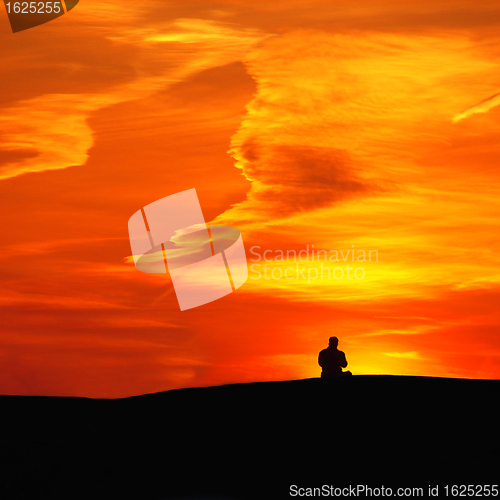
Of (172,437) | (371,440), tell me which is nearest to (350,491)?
(371,440)

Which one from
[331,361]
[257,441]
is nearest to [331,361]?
[331,361]

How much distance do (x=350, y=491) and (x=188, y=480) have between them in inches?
103

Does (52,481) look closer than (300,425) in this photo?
Yes

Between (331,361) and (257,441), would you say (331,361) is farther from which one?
(257,441)

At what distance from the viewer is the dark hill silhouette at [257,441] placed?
12.3 metres

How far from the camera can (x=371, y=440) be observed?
12984mm

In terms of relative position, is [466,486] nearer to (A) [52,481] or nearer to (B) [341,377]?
(B) [341,377]

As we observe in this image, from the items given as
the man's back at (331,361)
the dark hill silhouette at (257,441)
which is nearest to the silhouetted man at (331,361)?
the man's back at (331,361)

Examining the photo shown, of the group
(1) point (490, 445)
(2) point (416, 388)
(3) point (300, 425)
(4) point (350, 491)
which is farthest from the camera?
(2) point (416, 388)

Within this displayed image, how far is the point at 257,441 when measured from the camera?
1311cm

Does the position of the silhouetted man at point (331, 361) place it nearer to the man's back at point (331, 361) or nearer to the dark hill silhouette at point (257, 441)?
the man's back at point (331, 361)

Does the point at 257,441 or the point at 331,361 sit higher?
the point at 331,361

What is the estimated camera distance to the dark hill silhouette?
1226cm

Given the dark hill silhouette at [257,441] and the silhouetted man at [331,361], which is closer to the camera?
the dark hill silhouette at [257,441]
